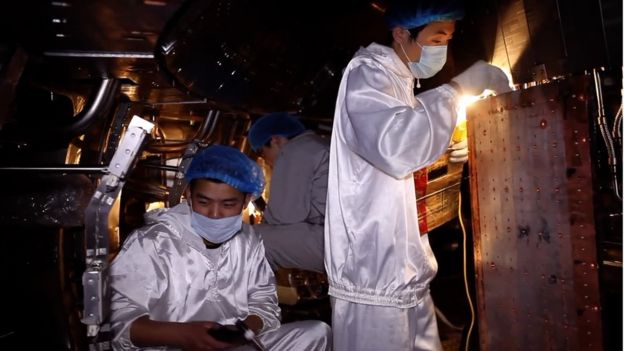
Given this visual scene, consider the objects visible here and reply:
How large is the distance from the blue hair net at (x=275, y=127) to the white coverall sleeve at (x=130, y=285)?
170 cm

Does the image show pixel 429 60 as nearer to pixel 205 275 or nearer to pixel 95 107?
pixel 205 275

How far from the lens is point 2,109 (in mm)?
2158

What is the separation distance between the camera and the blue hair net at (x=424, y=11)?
6.86 ft

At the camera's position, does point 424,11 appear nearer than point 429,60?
Yes

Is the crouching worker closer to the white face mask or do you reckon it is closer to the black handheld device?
the black handheld device

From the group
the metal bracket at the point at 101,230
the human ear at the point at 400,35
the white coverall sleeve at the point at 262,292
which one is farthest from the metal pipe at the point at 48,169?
the human ear at the point at 400,35

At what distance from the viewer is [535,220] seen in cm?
215

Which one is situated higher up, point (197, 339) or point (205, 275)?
point (205, 275)

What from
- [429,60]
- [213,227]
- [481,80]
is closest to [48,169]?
[213,227]

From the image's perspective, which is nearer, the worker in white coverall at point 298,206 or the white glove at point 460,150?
the white glove at point 460,150

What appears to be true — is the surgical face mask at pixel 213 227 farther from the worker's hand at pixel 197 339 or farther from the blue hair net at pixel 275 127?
the blue hair net at pixel 275 127

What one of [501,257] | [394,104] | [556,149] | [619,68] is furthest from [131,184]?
[619,68]

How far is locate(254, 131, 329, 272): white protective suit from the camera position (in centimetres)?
318

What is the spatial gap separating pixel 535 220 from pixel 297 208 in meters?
1.73
